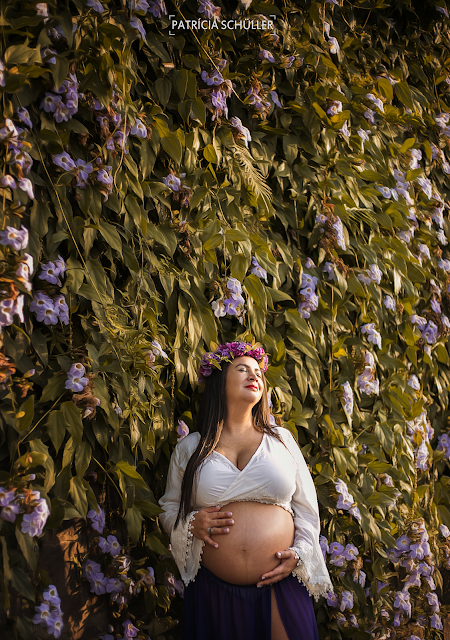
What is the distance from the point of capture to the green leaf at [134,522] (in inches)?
62.0

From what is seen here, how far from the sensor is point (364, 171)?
8.36ft

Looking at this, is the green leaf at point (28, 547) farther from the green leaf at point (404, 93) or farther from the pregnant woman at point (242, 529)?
the green leaf at point (404, 93)

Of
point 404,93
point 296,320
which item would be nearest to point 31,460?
point 296,320

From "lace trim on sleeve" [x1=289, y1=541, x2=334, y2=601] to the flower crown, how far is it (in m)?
0.56

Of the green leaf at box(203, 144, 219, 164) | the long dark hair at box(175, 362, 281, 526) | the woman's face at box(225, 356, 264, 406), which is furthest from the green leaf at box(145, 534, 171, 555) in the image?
the green leaf at box(203, 144, 219, 164)

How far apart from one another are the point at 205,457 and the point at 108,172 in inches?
36.2

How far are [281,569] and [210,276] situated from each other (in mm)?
1000

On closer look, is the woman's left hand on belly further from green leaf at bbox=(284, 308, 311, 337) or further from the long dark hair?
green leaf at bbox=(284, 308, 311, 337)

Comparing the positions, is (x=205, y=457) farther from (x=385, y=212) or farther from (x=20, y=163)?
(x=385, y=212)

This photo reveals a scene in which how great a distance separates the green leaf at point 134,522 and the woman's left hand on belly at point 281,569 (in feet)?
1.25

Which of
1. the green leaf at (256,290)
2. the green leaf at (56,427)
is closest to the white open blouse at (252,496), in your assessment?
the green leaf at (56,427)

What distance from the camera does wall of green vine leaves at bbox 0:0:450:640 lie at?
148 centimetres

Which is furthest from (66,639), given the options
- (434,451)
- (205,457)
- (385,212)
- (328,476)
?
(385,212)

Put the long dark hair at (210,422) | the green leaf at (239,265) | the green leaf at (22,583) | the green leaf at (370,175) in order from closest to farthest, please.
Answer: the green leaf at (22,583) → the long dark hair at (210,422) → the green leaf at (239,265) → the green leaf at (370,175)
